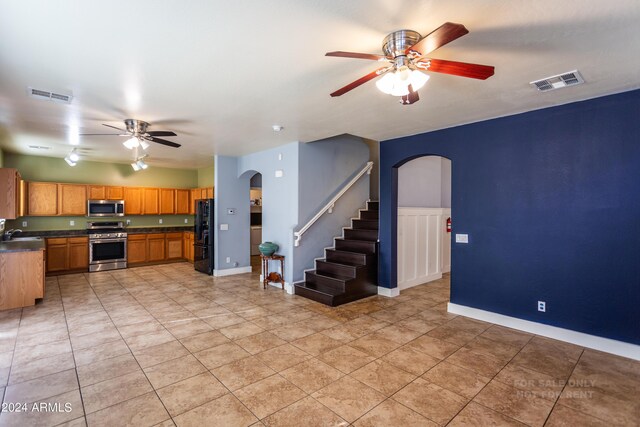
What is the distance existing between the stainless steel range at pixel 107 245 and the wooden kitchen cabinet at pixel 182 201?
4.82 feet

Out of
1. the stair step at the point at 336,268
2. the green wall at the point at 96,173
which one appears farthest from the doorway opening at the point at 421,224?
the green wall at the point at 96,173

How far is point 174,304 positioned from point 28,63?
354cm

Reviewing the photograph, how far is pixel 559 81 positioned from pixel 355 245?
3727 millimetres

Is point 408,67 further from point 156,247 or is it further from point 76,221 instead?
point 76,221

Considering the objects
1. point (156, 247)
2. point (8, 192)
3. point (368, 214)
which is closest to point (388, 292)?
point (368, 214)

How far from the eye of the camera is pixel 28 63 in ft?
8.46

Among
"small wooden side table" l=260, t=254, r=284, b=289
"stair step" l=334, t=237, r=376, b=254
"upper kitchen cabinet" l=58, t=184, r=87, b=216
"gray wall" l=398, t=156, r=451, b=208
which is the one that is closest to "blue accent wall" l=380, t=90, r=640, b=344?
"gray wall" l=398, t=156, r=451, b=208

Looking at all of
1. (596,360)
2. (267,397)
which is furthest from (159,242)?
(596,360)

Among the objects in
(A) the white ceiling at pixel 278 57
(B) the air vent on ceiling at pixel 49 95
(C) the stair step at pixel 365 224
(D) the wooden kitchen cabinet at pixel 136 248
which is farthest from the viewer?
(D) the wooden kitchen cabinet at pixel 136 248

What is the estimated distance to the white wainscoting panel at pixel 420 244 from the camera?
5.75 metres

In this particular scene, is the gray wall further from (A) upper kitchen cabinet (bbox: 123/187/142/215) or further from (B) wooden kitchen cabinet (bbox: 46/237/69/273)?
(B) wooden kitchen cabinet (bbox: 46/237/69/273)

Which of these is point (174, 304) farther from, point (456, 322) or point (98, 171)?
point (98, 171)

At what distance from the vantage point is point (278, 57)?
2.50 meters

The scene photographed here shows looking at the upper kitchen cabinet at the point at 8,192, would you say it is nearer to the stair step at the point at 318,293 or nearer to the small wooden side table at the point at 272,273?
the small wooden side table at the point at 272,273
